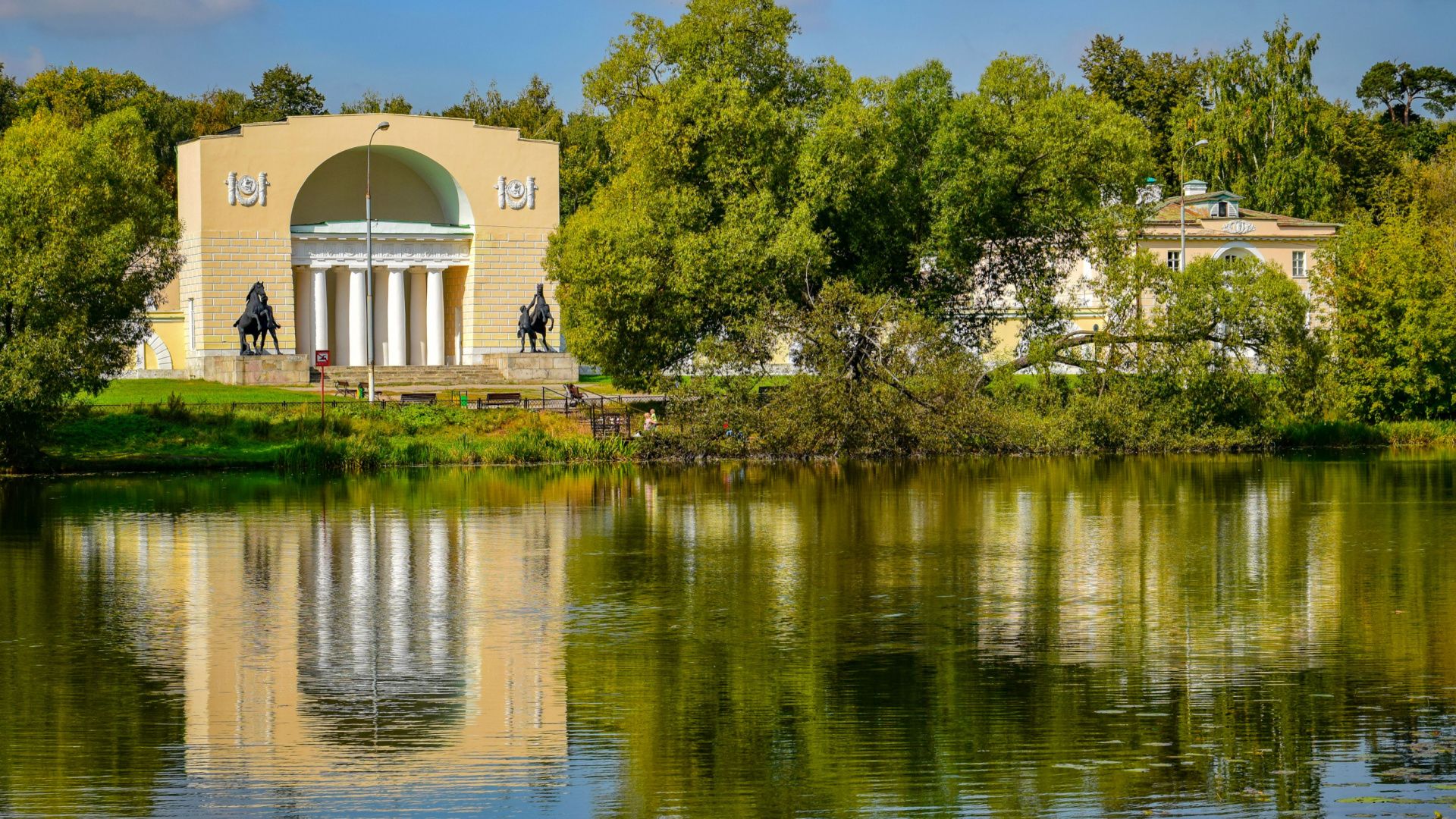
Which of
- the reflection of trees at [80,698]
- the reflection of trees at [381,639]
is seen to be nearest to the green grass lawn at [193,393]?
the reflection of trees at [381,639]

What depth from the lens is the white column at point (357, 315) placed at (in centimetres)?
6700

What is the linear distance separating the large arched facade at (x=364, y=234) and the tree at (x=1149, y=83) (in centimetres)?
3422

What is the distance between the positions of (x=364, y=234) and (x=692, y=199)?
23.4 metres

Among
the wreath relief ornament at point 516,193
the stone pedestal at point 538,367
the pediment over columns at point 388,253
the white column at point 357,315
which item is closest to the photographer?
the stone pedestal at point 538,367

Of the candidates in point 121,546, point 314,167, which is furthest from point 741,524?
point 314,167

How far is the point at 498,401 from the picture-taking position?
158ft

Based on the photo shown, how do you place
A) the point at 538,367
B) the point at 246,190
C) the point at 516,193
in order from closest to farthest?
the point at 538,367
the point at 246,190
the point at 516,193

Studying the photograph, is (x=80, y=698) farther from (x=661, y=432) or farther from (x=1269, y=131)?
(x=1269, y=131)

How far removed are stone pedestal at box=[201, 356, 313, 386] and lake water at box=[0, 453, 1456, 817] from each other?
2751cm

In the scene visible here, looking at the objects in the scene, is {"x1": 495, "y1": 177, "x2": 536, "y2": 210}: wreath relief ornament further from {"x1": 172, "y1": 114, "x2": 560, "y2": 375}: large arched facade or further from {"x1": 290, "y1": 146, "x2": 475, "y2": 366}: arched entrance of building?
{"x1": 290, "y1": 146, "x2": 475, "y2": 366}: arched entrance of building

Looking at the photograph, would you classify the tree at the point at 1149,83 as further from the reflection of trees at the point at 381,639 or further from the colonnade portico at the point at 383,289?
the reflection of trees at the point at 381,639

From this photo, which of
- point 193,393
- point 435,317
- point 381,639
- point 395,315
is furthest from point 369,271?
point 381,639

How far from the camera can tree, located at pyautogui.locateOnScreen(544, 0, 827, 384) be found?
152 ft

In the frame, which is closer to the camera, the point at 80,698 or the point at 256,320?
the point at 80,698
